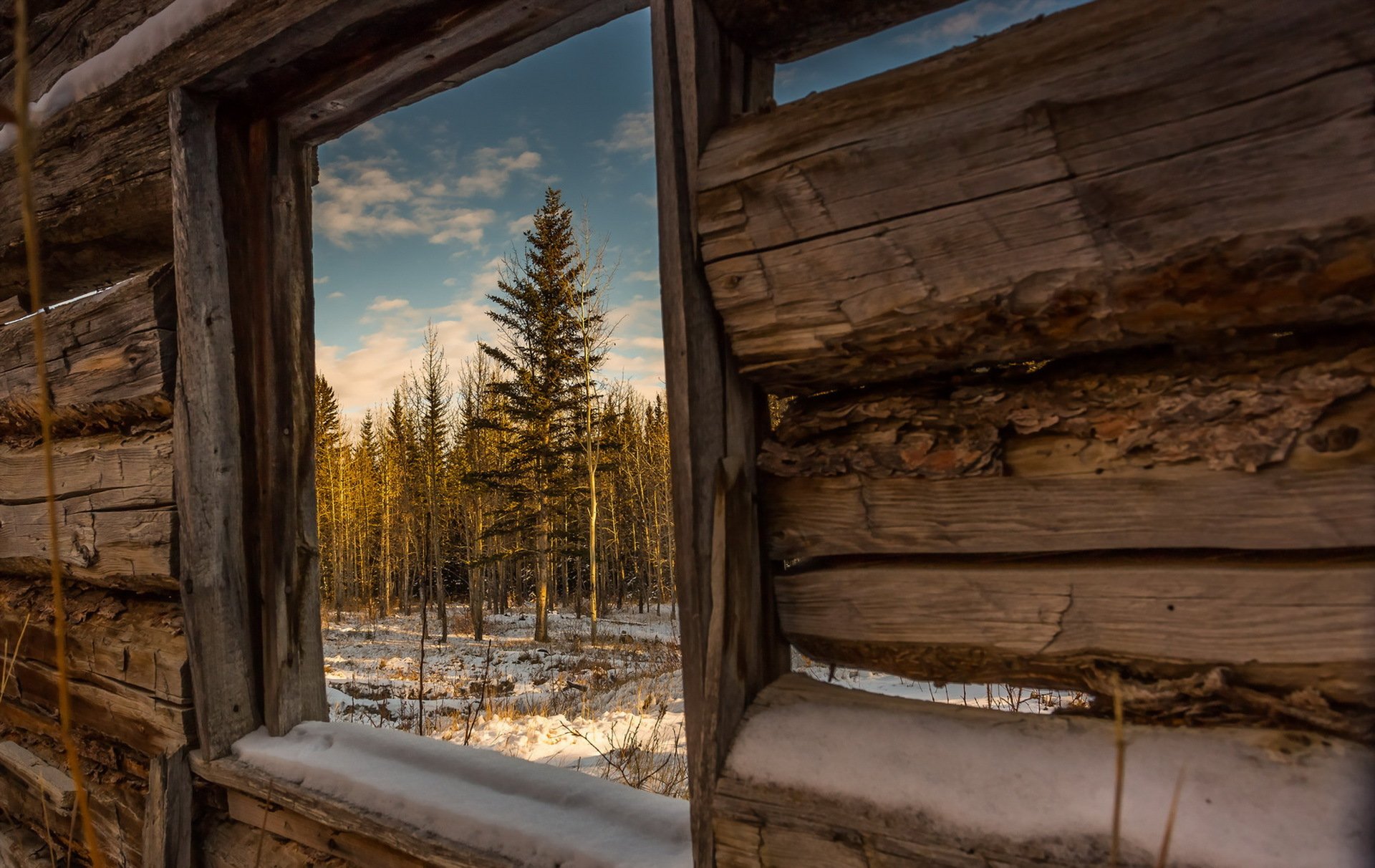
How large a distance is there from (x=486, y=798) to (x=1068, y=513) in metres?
1.31

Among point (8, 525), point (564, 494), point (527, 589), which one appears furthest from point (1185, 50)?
point (527, 589)

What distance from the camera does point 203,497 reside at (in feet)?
6.31

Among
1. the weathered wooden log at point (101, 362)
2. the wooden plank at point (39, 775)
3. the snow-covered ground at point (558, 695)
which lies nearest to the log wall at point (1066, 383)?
the snow-covered ground at point (558, 695)

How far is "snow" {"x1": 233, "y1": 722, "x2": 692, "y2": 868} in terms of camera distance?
1.34 m

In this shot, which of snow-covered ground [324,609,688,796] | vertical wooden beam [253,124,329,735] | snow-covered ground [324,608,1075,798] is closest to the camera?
vertical wooden beam [253,124,329,735]

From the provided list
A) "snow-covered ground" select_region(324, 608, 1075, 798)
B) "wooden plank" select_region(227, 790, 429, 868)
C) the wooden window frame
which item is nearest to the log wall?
"snow-covered ground" select_region(324, 608, 1075, 798)

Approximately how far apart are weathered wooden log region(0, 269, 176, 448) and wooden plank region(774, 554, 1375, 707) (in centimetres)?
186

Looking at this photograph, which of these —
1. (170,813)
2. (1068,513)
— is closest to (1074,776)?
(1068,513)

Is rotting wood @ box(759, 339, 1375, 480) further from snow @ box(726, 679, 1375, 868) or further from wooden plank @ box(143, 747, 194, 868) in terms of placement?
wooden plank @ box(143, 747, 194, 868)

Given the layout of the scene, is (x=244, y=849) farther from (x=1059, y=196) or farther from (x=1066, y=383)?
(x=1059, y=196)

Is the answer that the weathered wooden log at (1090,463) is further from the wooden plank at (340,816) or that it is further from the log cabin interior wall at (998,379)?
the wooden plank at (340,816)

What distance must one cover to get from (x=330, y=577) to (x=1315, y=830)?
1184 inches

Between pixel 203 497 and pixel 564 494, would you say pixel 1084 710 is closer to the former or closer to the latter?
pixel 203 497

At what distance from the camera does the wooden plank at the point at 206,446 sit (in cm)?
191
